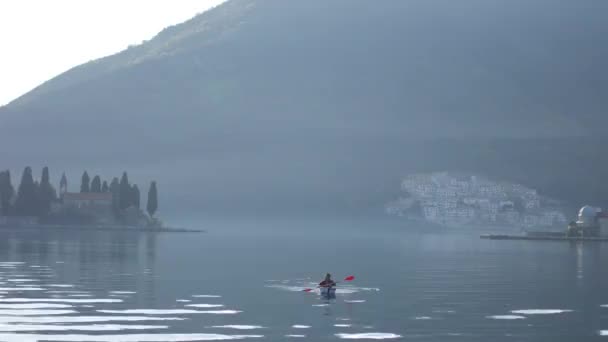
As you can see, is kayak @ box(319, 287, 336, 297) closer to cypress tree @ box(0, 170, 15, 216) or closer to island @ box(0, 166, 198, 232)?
island @ box(0, 166, 198, 232)

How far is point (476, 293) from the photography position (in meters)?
67.4

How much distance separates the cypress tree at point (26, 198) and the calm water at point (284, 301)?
90.8 metres

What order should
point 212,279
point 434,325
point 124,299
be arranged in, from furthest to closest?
point 212,279 < point 124,299 < point 434,325

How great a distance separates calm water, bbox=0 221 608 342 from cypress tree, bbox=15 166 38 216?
3574 inches

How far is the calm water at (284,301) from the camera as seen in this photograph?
1921 inches

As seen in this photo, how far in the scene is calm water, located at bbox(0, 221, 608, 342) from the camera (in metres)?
48.8

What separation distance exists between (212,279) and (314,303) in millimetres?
14897

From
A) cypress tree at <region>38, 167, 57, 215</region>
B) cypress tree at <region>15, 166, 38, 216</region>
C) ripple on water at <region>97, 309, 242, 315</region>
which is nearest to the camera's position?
ripple on water at <region>97, 309, 242, 315</region>

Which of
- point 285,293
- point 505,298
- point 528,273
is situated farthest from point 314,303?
point 528,273

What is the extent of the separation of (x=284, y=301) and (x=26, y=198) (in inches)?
5250

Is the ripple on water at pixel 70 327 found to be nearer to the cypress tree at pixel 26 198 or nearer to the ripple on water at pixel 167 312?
the ripple on water at pixel 167 312

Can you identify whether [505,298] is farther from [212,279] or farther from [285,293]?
[212,279]

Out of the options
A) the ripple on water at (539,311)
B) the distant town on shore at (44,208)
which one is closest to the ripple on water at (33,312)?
the ripple on water at (539,311)

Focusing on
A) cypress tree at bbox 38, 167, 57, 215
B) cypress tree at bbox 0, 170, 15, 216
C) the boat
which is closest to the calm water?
the boat
